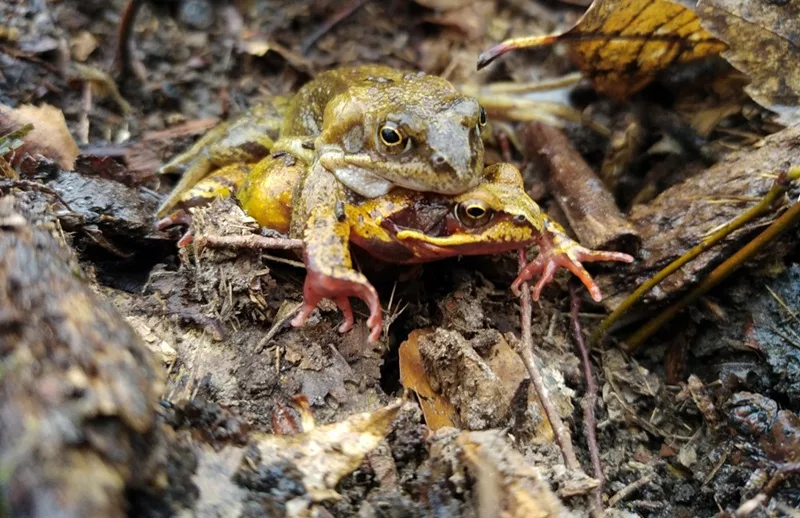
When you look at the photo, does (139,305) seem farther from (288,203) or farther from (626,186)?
(626,186)

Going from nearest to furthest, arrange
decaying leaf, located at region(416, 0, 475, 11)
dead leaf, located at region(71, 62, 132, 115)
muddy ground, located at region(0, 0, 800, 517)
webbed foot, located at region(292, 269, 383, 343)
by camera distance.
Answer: muddy ground, located at region(0, 0, 800, 517) → webbed foot, located at region(292, 269, 383, 343) → dead leaf, located at region(71, 62, 132, 115) → decaying leaf, located at region(416, 0, 475, 11)

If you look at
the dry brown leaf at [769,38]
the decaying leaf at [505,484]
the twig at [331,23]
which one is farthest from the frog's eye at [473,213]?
the twig at [331,23]

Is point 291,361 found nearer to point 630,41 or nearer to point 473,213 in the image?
point 473,213

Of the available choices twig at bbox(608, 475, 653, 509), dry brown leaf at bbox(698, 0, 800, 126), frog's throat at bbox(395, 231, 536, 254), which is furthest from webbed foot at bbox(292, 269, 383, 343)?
dry brown leaf at bbox(698, 0, 800, 126)

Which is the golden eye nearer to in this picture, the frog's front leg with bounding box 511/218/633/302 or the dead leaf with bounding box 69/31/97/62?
the frog's front leg with bounding box 511/218/633/302

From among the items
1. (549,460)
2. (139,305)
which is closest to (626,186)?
(549,460)
